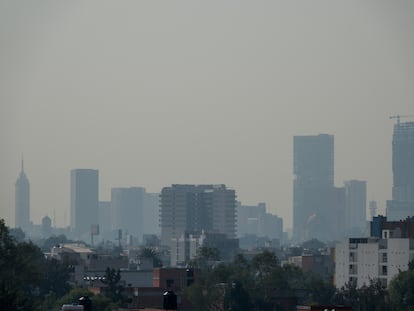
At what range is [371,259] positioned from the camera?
14362 cm

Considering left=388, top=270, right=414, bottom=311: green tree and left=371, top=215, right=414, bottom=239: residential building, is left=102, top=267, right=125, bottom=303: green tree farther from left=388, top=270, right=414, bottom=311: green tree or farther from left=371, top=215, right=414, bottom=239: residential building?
left=371, top=215, right=414, bottom=239: residential building

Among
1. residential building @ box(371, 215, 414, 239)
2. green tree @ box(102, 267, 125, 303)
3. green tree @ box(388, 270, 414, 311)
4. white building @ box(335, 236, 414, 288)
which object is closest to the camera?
green tree @ box(102, 267, 125, 303)

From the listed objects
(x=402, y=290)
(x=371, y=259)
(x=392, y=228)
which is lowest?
(x=402, y=290)

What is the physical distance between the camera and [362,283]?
142250mm

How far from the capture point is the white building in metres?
140

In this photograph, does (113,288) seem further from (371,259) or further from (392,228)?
(392,228)

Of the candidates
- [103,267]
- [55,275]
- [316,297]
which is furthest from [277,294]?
[103,267]

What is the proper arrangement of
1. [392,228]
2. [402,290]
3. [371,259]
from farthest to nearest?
[392,228] < [371,259] < [402,290]

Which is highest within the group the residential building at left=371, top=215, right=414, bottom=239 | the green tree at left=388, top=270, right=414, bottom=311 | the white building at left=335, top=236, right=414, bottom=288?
the residential building at left=371, top=215, right=414, bottom=239

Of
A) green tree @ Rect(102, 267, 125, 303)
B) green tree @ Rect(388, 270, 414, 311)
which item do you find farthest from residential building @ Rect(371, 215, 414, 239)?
green tree @ Rect(102, 267, 125, 303)

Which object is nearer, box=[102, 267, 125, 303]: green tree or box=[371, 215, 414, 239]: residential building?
box=[102, 267, 125, 303]: green tree

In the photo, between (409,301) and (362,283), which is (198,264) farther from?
(409,301)

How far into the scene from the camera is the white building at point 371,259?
14000 cm

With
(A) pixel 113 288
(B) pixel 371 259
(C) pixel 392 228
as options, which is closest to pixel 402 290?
(A) pixel 113 288
